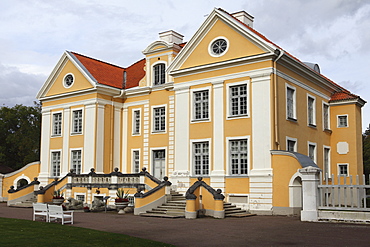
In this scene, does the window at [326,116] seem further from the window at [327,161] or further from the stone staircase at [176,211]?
the stone staircase at [176,211]

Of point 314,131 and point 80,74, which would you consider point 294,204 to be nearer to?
point 314,131

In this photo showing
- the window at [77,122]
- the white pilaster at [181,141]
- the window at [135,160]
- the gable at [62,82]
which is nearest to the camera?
the white pilaster at [181,141]

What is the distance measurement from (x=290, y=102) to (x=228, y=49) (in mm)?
4317

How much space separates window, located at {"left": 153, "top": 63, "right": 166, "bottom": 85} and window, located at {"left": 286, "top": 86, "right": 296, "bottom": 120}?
8316 mm

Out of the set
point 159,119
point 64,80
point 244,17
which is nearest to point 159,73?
point 159,119

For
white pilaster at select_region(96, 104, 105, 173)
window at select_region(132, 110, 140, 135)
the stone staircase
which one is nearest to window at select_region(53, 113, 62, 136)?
white pilaster at select_region(96, 104, 105, 173)

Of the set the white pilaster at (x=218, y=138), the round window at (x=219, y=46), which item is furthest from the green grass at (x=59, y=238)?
the round window at (x=219, y=46)

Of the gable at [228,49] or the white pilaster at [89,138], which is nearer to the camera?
the gable at [228,49]

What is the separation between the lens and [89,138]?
28297 millimetres

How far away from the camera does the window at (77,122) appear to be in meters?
29.3

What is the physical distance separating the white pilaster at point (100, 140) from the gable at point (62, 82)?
1.84 meters

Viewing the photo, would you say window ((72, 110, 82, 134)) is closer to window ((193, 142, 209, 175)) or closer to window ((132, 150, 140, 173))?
window ((132, 150, 140, 173))

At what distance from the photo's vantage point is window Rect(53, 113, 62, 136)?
100 ft

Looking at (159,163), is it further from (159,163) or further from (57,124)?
(57,124)
